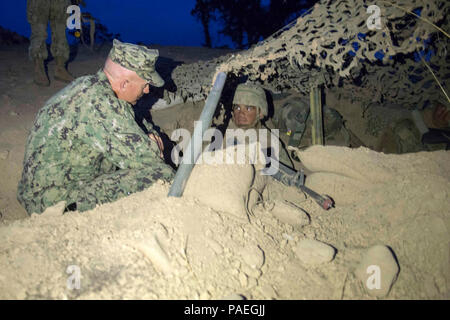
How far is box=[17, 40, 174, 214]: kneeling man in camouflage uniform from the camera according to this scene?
189cm

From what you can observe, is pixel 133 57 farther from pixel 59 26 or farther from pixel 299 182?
pixel 59 26

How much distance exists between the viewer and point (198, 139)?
5.56ft

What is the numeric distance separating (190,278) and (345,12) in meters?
2.00

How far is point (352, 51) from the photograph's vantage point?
1.80m

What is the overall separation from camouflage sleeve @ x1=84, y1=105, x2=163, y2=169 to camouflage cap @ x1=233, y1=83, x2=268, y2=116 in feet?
7.13

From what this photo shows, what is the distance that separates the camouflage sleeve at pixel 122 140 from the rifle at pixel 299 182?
1218 mm

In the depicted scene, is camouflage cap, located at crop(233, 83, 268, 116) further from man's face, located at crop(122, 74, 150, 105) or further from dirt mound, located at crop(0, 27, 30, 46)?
dirt mound, located at crop(0, 27, 30, 46)

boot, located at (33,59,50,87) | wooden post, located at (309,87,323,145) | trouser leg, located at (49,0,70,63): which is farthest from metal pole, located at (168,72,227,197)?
trouser leg, located at (49,0,70,63)

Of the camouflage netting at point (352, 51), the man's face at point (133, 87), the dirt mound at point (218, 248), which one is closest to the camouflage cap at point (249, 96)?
the camouflage netting at point (352, 51)

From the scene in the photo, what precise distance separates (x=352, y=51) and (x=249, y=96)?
2058 millimetres

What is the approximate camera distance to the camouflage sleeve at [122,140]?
1.88 meters
